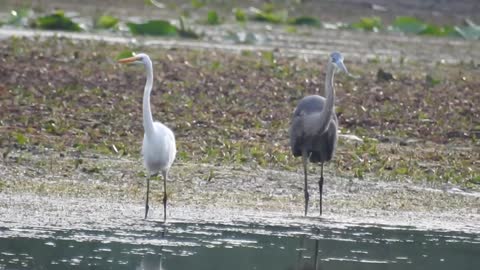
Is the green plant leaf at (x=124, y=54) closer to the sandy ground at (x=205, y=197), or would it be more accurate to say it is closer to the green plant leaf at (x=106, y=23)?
the sandy ground at (x=205, y=197)

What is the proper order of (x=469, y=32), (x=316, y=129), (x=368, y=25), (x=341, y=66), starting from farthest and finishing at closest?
(x=368, y=25) < (x=469, y=32) < (x=316, y=129) < (x=341, y=66)

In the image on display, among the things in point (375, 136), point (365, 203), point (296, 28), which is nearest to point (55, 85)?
point (375, 136)

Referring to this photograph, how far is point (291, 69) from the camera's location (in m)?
21.0

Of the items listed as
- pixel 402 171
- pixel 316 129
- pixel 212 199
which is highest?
pixel 316 129

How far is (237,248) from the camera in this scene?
1078 centimetres

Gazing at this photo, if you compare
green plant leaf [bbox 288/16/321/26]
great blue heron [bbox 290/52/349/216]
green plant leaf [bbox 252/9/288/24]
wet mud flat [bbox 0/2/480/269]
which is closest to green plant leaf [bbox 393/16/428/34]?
green plant leaf [bbox 288/16/321/26]

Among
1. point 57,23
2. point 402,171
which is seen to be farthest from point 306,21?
point 402,171

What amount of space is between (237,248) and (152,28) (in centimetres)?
1482

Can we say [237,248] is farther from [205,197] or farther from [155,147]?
[205,197]

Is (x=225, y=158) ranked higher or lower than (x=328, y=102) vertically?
lower

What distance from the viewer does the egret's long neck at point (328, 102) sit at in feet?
43.2

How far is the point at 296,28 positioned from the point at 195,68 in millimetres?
10071

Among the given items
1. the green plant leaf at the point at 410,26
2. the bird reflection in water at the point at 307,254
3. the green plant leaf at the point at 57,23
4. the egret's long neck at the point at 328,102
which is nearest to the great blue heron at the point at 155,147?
the bird reflection in water at the point at 307,254

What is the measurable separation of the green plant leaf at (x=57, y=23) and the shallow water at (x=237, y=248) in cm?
1365
